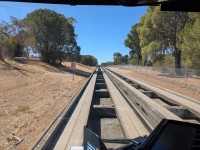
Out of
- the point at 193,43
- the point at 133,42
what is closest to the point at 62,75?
the point at 193,43

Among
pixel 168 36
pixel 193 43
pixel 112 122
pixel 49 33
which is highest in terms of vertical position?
pixel 49 33

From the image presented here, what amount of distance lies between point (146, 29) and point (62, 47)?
53.5 feet

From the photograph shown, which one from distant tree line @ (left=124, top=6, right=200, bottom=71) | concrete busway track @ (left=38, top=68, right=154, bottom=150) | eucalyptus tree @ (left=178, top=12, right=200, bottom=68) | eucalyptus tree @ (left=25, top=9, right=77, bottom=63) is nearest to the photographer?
concrete busway track @ (left=38, top=68, right=154, bottom=150)

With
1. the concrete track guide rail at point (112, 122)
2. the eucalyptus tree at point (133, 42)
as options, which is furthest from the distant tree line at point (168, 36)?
the eucalyptus tree at point (133, 42)

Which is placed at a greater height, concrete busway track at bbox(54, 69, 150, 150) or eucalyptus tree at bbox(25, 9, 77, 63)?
eucalyptus tree at bbox(25, 9, 77, 63)

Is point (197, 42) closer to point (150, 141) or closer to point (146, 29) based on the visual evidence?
point (146, 29)

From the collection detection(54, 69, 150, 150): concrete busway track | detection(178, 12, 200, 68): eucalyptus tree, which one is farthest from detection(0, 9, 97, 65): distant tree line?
detection(54, 69, 150, 150): concrete busway track

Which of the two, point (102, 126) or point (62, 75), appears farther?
point (62, 75)

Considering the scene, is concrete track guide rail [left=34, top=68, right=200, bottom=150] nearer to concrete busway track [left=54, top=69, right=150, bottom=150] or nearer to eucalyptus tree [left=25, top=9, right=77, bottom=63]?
concrete busway track [left=54, top=69, right=150, bottom=150]

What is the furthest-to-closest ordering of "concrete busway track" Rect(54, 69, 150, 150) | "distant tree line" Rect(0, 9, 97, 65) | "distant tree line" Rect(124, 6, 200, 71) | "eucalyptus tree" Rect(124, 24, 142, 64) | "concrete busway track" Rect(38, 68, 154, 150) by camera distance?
"eucalyptus tree" Rect(124, 24, 142, 64)
"distant tree line" Rect(0, 9, 97, 65)
"distant tree line" Rect(124, 6, 200, 71)
"concrete busway track" Rect(54, 69, 150, 150)
"concrete busway track" Rect(38, 68, 154, 150)

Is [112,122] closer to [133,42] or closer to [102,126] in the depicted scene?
[102,126]

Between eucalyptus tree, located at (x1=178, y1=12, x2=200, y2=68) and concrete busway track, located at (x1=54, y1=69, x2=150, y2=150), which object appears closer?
concrete busway track, located at (x1=54, y1=69, x2=150, y2=150)

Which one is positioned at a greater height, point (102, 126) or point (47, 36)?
point (47, 36)

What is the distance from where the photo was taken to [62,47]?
2557 inches
